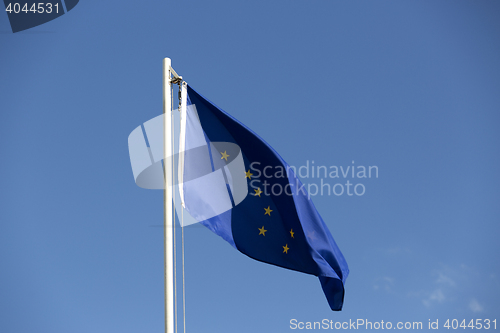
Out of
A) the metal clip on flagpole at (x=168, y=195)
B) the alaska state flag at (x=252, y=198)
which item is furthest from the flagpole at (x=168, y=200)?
the alaska state flag at (x=252, y=198)

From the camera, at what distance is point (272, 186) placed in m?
9.87

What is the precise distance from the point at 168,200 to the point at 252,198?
7.01ft

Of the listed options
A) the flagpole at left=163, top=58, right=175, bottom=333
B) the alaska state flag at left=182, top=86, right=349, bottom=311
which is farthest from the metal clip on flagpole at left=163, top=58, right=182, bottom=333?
the alaska state flag at left=182, top=86, right=349, bottom=311

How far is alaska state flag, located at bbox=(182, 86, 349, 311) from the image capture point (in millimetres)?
9445

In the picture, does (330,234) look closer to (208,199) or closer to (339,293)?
(339,293)

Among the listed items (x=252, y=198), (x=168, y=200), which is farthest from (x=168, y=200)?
(x=252, y=198)

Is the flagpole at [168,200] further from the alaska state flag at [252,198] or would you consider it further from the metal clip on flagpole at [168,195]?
the alaska state flag at [252,198]

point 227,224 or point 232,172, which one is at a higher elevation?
point 232,172

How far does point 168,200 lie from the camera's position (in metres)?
8.34

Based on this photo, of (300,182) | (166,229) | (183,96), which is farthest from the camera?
(300,182)

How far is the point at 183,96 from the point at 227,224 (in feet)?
8.39

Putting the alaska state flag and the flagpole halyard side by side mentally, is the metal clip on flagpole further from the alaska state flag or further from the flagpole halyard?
the alaska state flag

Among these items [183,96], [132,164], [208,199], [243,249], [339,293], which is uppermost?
[183,96]

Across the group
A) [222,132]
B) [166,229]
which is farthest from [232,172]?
[166,229]
